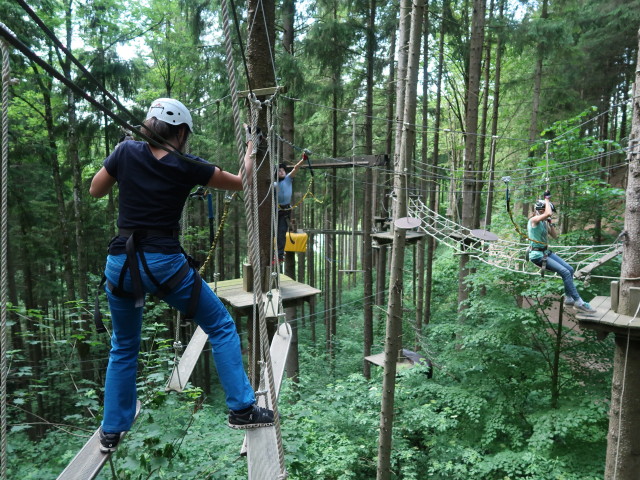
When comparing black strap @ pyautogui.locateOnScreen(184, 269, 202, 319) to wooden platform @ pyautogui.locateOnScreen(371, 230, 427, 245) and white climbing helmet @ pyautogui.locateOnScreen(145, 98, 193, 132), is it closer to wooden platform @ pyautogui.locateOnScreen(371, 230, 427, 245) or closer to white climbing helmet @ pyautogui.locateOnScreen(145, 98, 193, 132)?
white climbing helmet @ pyautogui.locateOnScreen(145, 98, 193, 132)

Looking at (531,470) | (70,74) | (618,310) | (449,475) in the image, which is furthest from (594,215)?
(70,74)

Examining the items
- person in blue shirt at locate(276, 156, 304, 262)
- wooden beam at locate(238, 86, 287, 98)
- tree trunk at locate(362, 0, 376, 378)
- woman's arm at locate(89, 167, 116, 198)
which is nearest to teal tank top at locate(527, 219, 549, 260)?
person in blue shirt at locate(276, 156, 304, 262)

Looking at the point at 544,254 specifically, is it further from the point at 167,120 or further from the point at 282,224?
the point at 167,120

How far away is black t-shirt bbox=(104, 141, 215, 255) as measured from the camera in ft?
5.77

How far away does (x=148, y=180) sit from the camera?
1.76 meters

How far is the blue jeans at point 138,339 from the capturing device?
1785mm

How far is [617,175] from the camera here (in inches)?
651

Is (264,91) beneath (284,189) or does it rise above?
above

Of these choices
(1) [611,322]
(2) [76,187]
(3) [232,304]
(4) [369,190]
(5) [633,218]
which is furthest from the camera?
(4) [369,190]

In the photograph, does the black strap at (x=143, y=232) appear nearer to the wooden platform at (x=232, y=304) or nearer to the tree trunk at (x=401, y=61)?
the wooden platform at (x=232, y=304)

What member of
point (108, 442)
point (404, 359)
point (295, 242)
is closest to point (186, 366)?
point (108, 442)

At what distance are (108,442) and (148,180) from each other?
1229 millimetres

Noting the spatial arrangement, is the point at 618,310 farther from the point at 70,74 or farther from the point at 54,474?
the point at 70,74

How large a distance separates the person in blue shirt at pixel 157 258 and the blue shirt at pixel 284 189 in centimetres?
272
